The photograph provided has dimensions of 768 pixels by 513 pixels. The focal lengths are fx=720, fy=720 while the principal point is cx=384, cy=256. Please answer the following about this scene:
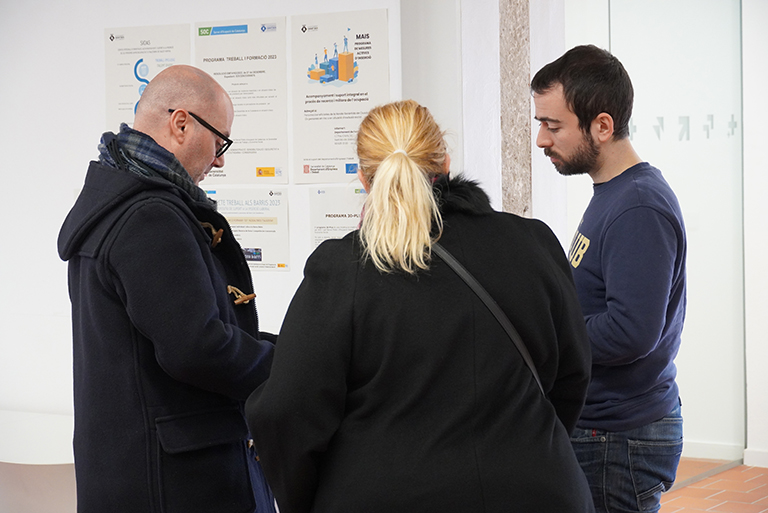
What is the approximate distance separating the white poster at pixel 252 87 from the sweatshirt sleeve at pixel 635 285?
→ 1.83 m

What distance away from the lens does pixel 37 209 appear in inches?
143

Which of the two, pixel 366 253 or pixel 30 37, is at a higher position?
pixel 30 37

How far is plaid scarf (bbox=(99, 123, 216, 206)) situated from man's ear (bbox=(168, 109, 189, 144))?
8 cm

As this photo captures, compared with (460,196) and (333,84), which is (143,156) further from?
(333,84)

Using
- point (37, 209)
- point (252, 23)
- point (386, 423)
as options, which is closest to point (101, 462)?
point (386, 423)

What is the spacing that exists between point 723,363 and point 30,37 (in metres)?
4.44

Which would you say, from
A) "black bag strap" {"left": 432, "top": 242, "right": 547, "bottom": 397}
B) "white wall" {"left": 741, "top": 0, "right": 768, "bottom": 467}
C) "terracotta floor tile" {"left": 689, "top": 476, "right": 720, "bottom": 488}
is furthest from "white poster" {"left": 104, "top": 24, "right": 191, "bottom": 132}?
"terracotta floor tile" {"left": 689, "top": 476, "right": 720, "bottom": 488}

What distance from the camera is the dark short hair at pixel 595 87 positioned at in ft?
6.25

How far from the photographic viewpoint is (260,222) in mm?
3275

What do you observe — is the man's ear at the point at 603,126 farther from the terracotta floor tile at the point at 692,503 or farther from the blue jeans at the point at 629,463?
the terracotta floor tile at the point at 692,503

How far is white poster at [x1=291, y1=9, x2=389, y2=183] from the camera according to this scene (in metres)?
3.04

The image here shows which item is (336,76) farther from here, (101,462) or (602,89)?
(101,462)

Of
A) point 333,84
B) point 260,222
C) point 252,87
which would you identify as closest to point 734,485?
point 260,222

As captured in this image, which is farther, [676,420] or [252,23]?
[252,23]
